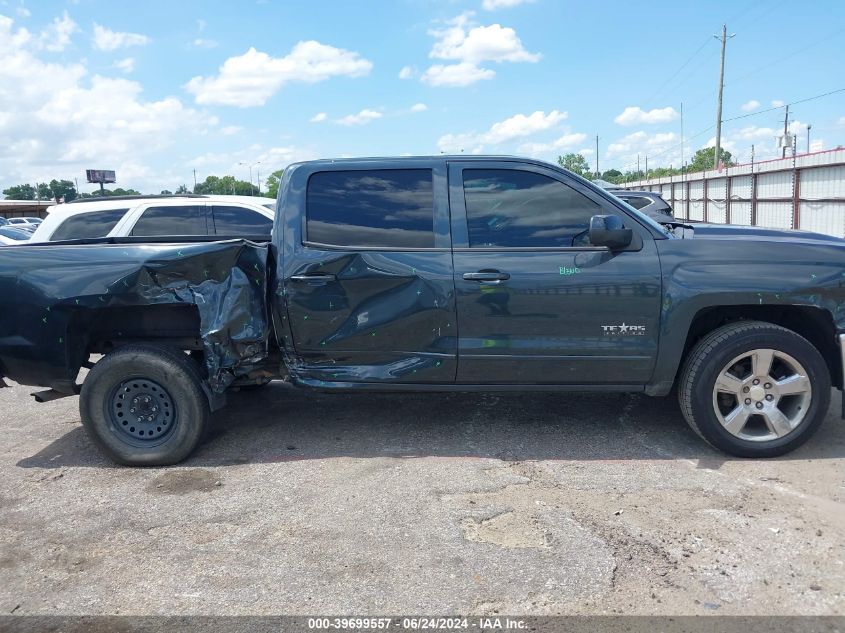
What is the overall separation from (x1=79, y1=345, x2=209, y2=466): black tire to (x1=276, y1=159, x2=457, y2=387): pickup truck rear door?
76 cm

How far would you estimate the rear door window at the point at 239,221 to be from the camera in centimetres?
798

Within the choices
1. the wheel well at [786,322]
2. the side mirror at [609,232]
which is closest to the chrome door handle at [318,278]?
the side mirror at [609,232]

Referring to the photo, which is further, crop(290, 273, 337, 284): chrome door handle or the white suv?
the white suv

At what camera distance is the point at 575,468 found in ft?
13.9

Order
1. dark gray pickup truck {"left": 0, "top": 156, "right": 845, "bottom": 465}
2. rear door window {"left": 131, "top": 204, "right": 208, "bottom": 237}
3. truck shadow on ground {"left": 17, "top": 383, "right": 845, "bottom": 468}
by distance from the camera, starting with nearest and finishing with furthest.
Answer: dark gray pickup truck {"left": 0, "top": 156, "right": 845, "bottom": 465} → truck shadow on ground {"left": 17, "top": 383, "right": 845, "bottom": 468} → rear door window {"left": 131, "top": 204, "right": 208, "bottom": 237}

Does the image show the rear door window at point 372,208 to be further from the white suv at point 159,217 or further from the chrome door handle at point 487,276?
the white suv at point 159,217

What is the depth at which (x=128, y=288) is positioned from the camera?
14.2ft

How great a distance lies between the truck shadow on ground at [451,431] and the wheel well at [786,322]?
24.5 inches

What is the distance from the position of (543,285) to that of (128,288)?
264 centimetres

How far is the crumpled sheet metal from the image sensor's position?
4.31 meters

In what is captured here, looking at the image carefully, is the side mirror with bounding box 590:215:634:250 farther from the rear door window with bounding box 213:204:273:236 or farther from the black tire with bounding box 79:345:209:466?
the rear door window with bounding box 213:204:273:236

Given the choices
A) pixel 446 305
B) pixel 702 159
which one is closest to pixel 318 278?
pixel 446 305

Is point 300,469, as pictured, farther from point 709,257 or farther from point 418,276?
point 709,257

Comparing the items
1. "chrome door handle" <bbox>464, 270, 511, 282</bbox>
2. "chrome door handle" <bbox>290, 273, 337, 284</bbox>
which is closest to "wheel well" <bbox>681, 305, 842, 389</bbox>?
"chrome door handle" <bbox>464, 270, 511, 282</bbox>
